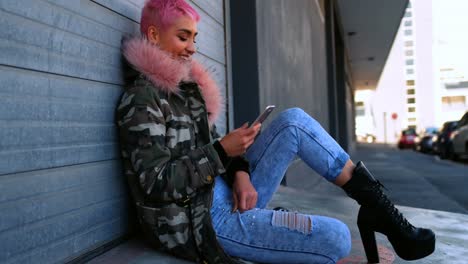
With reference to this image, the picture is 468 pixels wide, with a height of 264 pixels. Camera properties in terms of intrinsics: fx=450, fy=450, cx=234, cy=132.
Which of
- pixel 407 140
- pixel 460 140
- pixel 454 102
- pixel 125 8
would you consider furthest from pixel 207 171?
pixel 454 102

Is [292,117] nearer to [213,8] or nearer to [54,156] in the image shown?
[54,156]

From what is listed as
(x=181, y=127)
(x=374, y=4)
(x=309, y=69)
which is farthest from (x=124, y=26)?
(x=374, y=4)

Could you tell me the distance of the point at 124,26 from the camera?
219 centimetres

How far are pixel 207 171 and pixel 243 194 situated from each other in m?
0.22

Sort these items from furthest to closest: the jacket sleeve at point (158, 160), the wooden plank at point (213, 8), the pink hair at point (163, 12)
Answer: the wooden plank at point (213, 8)
the pink hair at point (163, 12)
the jacket sleeve at point (158, 160)

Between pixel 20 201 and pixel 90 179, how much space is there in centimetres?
42

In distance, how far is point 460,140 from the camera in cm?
1353

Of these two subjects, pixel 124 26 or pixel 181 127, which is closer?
pixel 181 127

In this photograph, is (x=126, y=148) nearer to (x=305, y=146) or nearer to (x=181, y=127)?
(x=181, y=127)

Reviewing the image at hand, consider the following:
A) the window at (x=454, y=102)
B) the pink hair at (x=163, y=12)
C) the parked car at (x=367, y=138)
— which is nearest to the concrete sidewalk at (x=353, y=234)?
the pink hair at (x=163, y=12)

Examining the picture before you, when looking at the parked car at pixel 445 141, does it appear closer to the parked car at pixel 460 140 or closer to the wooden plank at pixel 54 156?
the parked car at pixel 460 140

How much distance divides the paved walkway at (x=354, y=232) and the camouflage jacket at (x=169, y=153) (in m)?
0.16

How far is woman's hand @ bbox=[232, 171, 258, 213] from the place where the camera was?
1839 millimetres

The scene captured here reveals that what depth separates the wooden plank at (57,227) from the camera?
1415 millimetres
